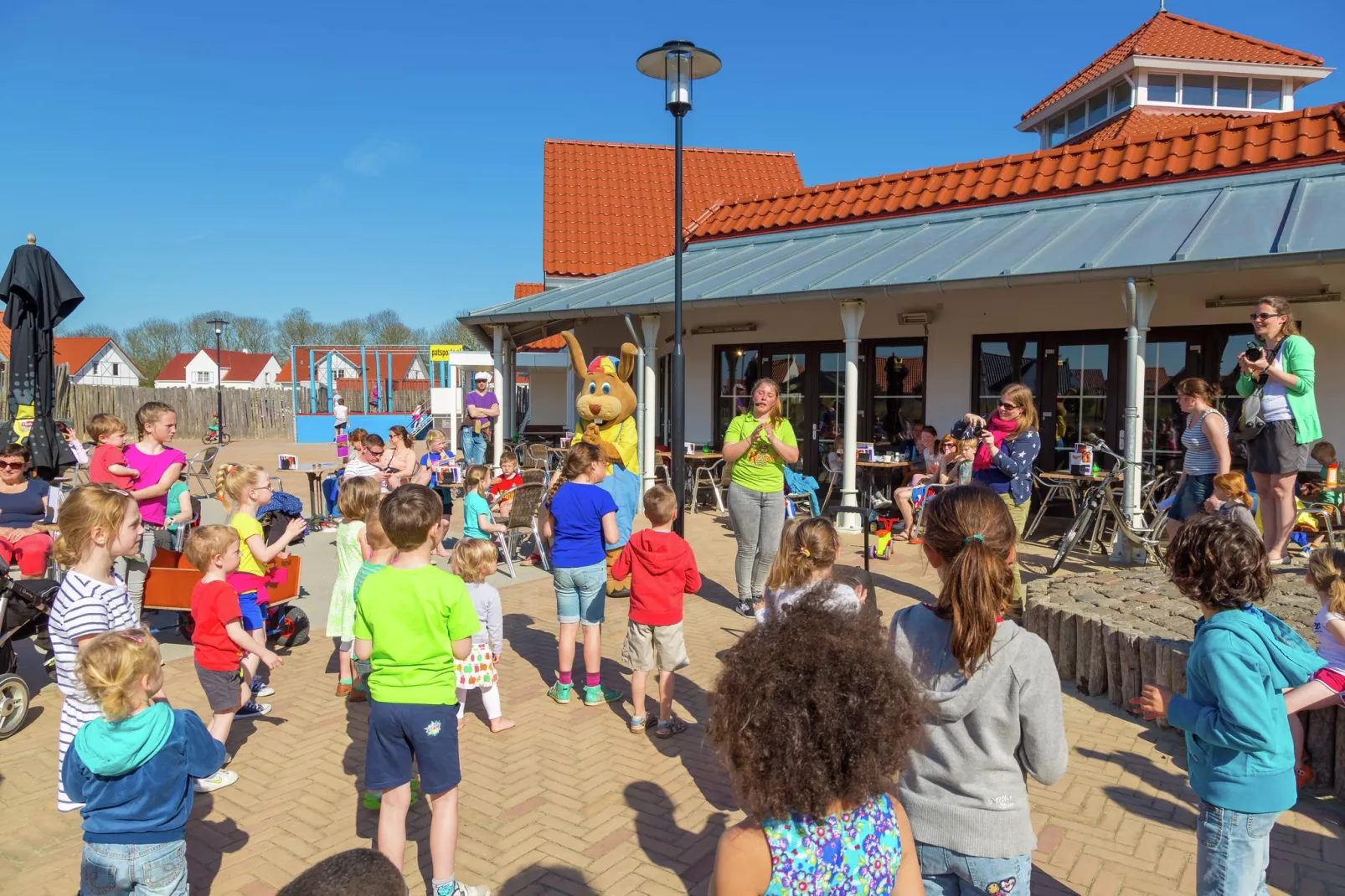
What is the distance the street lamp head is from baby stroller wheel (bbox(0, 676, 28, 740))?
23.0ft

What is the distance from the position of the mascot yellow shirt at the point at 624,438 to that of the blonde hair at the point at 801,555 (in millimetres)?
5025

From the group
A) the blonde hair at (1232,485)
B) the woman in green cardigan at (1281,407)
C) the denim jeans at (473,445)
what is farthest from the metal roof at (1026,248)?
the blonde hair at (1232,485)

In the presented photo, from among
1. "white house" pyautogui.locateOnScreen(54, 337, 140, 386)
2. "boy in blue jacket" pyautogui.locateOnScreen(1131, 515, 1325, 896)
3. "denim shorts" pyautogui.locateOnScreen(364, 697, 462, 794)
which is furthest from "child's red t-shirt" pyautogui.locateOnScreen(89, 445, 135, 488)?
"white house" pyautogui.locateOnScreen(54, 337, 140, 386)

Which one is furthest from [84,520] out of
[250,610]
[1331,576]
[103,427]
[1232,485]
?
[1232,485]

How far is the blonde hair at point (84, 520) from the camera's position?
332cm

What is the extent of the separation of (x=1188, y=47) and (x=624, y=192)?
63.2 feet

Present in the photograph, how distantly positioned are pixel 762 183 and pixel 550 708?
795 inches

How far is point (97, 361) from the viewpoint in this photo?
216ft

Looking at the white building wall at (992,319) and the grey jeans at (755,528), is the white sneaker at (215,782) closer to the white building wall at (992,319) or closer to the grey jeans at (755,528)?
the grey jeans at (755,528)

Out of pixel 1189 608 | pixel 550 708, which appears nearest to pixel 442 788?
pixel 550 708

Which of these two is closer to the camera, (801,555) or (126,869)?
(126,869)

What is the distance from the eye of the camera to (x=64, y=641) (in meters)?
3.30

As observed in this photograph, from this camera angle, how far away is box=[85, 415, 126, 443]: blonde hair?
6055mm

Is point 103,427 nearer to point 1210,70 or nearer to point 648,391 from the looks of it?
point 648,391
